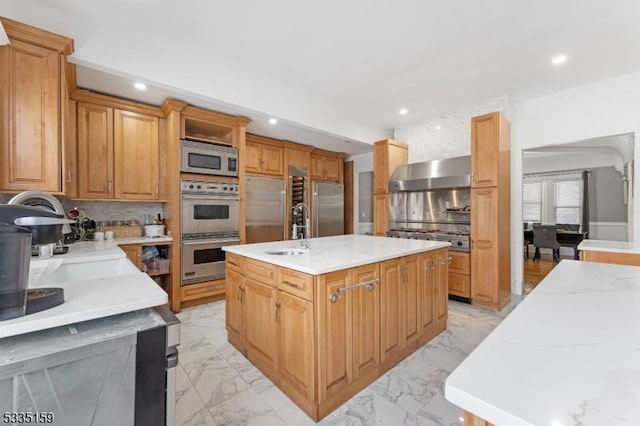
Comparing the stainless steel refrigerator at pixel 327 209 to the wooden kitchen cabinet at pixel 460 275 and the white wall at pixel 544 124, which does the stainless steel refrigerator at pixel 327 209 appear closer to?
the white wall at pixel 544 124

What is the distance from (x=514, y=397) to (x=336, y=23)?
2.61 m

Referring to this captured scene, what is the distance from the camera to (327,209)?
5.56 m

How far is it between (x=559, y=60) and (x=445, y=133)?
157cm

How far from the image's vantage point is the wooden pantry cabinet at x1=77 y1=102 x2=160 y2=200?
3029 millimetres

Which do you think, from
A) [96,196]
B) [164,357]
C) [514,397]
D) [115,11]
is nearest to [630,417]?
[514,397]

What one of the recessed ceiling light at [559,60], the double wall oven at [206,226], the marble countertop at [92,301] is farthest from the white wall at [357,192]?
the marble countertop at [92,301]

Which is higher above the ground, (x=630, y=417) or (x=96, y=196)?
(x=96, y=196)

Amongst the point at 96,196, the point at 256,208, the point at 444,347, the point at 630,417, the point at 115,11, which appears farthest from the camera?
the point at 256,208

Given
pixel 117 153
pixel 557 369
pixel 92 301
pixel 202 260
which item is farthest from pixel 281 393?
pixel 117 153

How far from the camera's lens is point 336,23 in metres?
2.28

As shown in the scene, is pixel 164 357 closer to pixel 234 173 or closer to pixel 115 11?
pixel 115 11

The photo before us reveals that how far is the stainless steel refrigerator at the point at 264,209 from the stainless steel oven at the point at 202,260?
2.20ft

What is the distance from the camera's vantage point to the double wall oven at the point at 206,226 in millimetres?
3365

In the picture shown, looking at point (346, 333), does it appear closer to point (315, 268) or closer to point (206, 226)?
point (315, 268)
